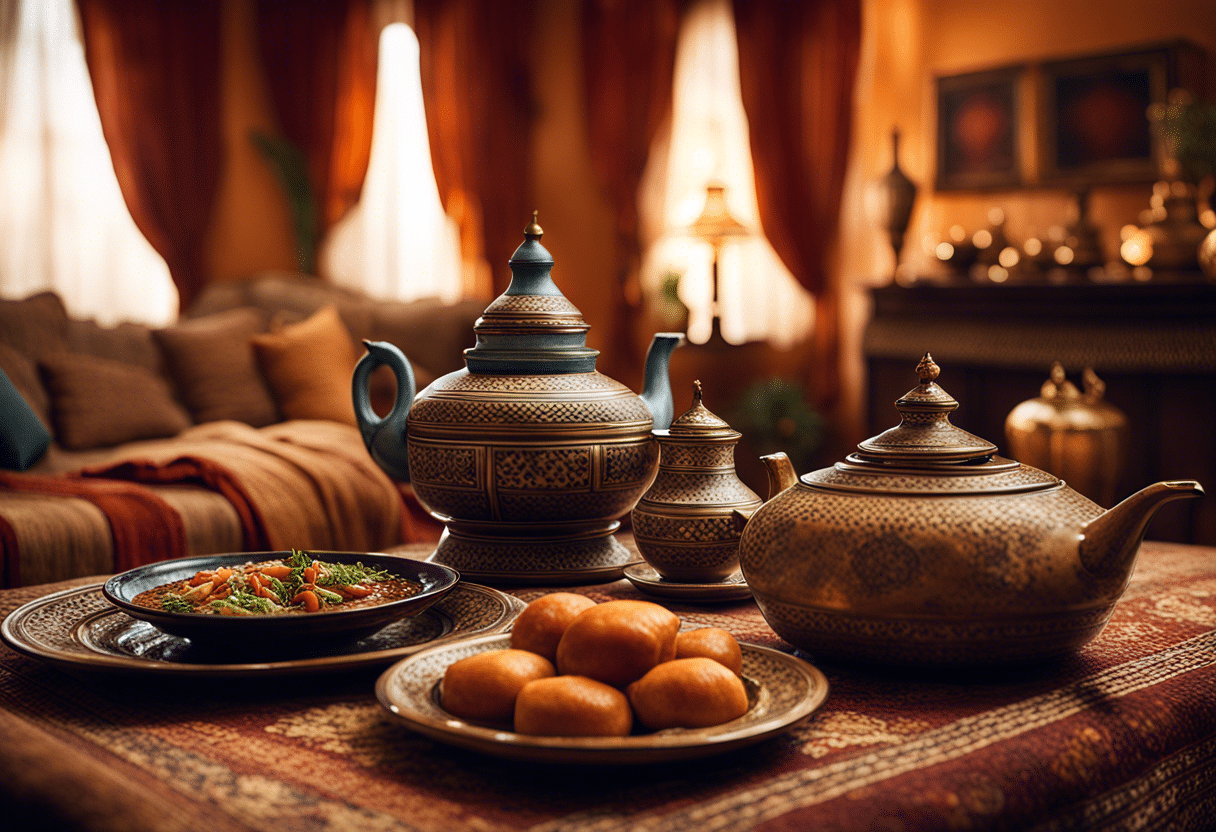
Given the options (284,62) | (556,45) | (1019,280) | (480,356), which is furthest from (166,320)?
(480,356)

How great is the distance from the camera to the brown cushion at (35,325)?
12.0ft

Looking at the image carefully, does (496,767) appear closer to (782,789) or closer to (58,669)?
(782,789)

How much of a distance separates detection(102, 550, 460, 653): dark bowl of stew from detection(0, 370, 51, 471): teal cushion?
235 centimetres

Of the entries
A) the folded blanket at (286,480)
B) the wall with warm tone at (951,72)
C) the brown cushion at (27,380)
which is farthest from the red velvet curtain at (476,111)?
the brown cushion at (27,380)

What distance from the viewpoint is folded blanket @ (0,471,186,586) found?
2840 millimetres

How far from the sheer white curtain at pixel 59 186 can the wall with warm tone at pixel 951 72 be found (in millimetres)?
3586

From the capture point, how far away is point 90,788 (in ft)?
2.27

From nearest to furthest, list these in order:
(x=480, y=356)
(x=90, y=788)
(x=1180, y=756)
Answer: (x=90, y=788) → (x=1180, y=756) → (x=480, y=356)

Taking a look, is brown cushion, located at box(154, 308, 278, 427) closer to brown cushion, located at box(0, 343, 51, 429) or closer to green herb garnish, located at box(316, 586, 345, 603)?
brown cushion, located at box(0, 343, 51, 429)

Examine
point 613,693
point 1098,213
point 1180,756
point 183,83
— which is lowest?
point 1180,756

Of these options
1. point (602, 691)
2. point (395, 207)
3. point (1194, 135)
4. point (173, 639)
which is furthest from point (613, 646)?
point (395, 207)

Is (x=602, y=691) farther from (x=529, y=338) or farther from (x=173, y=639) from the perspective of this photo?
(x=529, y=338)

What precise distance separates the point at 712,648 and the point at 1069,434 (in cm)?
186

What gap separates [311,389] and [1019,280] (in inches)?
117
